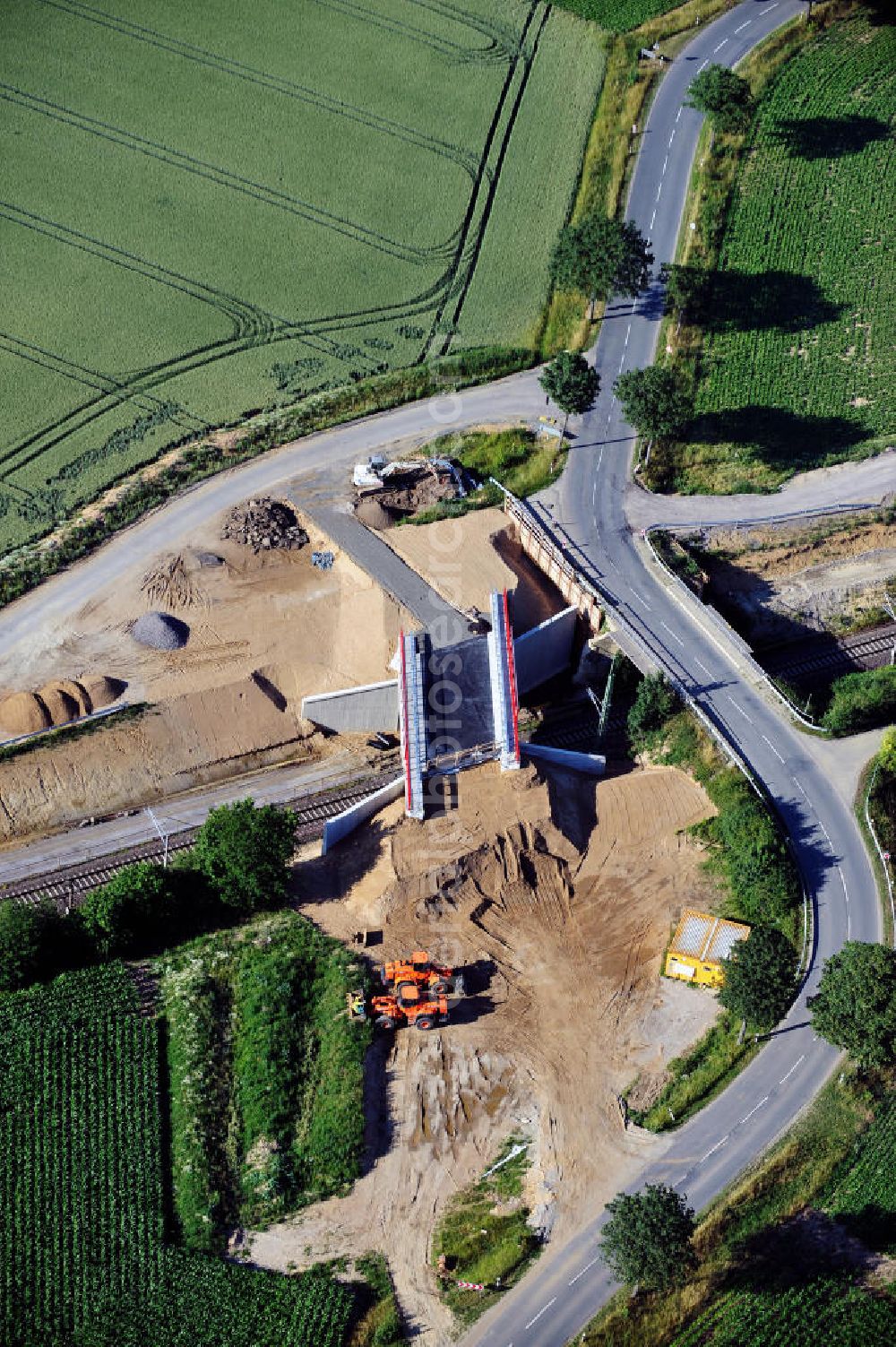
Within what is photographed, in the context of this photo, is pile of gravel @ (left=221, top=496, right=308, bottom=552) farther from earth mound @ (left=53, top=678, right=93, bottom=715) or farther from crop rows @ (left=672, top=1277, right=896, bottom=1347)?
crop rows @ (left=672, top=1277, right=896, bottom=1347)

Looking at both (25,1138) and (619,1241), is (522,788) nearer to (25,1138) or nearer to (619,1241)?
(619,1241)

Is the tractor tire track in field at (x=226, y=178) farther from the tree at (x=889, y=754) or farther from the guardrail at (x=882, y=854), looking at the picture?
the guardrail at (x=882, y=854)

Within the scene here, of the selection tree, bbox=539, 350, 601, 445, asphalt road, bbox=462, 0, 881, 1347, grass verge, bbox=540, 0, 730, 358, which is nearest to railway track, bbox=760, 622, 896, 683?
asphalt road, bbox=462, 0, 881, 1347

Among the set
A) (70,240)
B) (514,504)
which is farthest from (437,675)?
(70,240)

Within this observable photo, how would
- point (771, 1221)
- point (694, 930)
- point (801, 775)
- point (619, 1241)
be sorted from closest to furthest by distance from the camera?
point (619, 1241) → point (771, 1221) → point (694, 930) → point (801, 775)

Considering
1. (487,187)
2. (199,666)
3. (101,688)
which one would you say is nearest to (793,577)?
(199,666)

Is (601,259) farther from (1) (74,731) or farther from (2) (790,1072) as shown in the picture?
(2) (790,1072)
